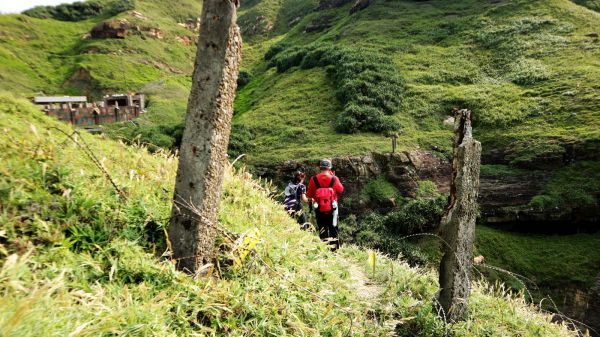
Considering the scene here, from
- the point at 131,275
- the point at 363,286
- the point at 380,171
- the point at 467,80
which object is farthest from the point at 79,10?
the point at 131,275

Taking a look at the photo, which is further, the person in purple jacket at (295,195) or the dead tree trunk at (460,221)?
the person in purple jacket at (295,195)

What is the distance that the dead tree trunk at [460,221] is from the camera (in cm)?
510

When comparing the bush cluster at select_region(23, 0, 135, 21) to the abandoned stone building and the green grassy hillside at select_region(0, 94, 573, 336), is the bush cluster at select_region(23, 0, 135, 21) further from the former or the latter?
the green grassy hillside at select_region(0, 94, 573, 336)

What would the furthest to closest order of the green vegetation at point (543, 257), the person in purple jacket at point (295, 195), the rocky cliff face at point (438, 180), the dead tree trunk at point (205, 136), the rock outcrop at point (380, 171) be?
the rock outcrop at point (380, 171) < the rocky cliff face at point (438, 180) < the green vegetation at point (543, 257) < the person in purple jacket at point (295, 195) < the dead tree trunk at point (205, 136)

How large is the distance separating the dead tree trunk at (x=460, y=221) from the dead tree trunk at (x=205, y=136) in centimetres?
313

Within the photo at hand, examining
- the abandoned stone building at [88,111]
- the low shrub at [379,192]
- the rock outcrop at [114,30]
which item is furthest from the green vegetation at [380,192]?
the rock outcrop at [114,30]

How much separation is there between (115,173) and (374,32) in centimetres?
5330

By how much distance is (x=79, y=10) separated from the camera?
111 meters

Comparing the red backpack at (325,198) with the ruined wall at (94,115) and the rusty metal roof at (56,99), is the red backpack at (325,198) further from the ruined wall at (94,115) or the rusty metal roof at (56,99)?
the rusty metal roof at (56,99)

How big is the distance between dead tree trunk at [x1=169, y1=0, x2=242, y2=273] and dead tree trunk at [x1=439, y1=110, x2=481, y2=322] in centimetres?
313

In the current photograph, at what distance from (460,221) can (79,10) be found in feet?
439

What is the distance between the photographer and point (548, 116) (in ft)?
91.7

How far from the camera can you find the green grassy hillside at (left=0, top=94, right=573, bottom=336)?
2859 millimetres

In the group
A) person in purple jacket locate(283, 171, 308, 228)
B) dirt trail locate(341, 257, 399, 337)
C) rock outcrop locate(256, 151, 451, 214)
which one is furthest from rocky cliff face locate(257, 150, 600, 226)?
dirt trail locate(341, 257, 399, 337)
